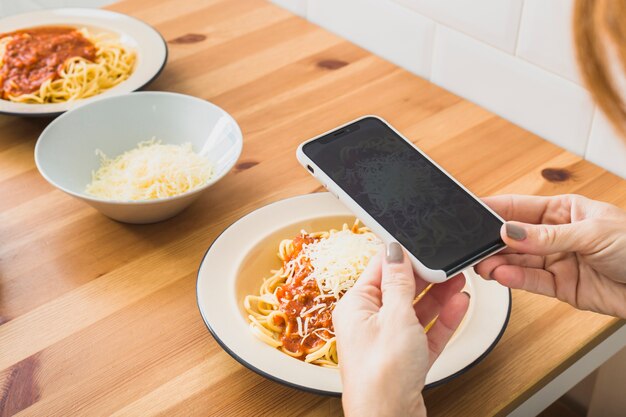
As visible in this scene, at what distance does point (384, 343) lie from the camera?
749 mm

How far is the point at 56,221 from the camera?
3.73ft

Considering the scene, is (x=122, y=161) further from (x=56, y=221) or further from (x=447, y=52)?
(x=447, y=52)

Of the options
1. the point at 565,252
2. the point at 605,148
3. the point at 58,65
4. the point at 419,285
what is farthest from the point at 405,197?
the point at 58,65

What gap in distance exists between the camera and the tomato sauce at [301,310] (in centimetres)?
91

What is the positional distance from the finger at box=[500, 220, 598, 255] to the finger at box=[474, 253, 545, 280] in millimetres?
43

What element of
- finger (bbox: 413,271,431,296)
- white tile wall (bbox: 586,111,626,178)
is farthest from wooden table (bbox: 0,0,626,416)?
finger (bbox: 413,271,431,296)

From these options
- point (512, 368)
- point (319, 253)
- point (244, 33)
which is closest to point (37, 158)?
point (319, 253)

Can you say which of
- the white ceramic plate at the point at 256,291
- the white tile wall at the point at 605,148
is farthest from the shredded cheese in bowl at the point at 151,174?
the white tile wall at the point at 605,148

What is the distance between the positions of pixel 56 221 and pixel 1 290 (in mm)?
153

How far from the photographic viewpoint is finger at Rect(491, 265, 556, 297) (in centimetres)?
87

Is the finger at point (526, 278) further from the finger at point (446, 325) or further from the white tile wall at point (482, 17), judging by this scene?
the white tile wall at point (482, 17)

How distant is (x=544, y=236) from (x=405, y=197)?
0.17 meters

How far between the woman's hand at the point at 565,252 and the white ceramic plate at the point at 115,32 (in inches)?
28.4

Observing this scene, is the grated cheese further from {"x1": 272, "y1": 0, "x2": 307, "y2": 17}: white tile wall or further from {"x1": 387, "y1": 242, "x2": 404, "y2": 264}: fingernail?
{"x1": 272, "y1": 0, "x2": 307, "y2": 17}: white tile wall
